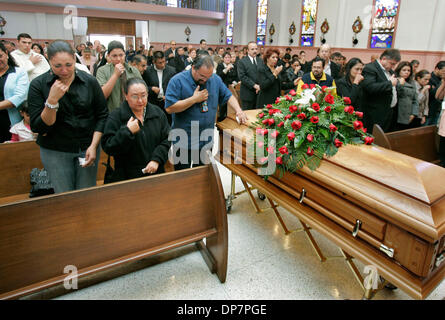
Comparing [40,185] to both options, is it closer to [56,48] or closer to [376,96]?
[56,48]

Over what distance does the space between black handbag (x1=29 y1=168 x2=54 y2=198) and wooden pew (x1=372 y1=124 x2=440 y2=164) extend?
278 centimetres

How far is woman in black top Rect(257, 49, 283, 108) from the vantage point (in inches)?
179

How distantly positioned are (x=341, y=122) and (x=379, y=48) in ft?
31.0

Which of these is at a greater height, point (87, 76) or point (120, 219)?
point (87, 76)

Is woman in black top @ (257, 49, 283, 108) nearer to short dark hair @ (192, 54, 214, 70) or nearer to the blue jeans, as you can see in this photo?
short dark hair @ (192, 54, 214, 70)

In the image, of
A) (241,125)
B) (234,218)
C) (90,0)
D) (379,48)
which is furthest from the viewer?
(90,0)

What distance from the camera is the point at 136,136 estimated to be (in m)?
2.10

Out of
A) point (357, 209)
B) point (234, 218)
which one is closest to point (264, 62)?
point (234, 218)

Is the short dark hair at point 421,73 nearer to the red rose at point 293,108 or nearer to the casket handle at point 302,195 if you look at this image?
the red rose at point 293,108

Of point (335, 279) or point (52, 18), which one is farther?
point (52, 18)

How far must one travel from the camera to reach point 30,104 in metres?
1.99

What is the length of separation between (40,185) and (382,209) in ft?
8.25

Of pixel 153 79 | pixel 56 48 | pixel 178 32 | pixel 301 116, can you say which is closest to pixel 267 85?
pixel 153 79
